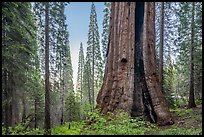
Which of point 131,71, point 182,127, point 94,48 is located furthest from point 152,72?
point 94,48

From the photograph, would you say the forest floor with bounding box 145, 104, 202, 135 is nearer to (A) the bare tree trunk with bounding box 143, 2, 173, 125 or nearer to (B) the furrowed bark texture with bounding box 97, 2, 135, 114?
(A) the bare tree trunk with bounding box 143, 2, 173, 125

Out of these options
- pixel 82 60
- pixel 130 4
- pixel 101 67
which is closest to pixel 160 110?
pixel 130 4

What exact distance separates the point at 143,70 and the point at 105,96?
1739 millimetres

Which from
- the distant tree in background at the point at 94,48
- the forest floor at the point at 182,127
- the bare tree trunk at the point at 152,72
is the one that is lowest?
the forest floor at the point at 182,127

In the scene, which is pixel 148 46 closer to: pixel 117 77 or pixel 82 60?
pixel 117 77

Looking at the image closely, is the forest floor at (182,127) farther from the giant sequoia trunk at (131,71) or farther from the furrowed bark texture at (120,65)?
the furrowed bark texture at (120,65)

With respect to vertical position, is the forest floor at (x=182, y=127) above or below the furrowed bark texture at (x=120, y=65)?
below

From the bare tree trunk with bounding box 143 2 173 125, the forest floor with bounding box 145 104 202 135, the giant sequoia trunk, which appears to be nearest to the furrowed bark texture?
the giant sequoia trunk

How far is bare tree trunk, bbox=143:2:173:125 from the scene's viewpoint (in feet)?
22.4

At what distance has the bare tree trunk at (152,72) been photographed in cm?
681

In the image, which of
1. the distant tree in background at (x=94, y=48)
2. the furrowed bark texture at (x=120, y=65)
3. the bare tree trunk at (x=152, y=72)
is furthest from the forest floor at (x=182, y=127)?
the distant tree in background at (x=94, y=48)

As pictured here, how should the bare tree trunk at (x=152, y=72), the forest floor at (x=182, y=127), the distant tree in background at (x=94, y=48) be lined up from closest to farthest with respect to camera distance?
the forest floor at (x=182, y=127) < the bare tree trunk at (x=152, y=72) < the distant tree in background at (x=94, y=48)

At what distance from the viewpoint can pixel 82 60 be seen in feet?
128

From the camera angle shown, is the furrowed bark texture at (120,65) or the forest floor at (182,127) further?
the furrowed bark texture at (120,65)
